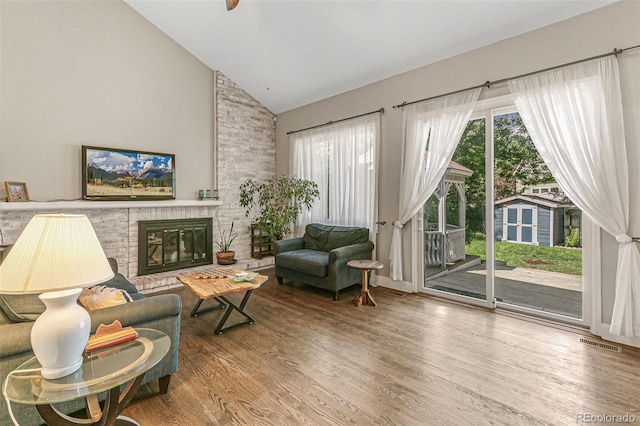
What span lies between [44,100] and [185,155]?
1.87 meters

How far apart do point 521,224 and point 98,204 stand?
5.46 m

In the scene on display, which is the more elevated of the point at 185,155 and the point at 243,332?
the point at 185,155

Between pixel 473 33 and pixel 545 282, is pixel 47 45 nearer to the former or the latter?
pixel 473 33

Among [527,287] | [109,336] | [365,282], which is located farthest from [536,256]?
[109,336]

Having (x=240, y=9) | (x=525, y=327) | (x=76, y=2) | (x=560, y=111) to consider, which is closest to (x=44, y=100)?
(x=76, y=2)

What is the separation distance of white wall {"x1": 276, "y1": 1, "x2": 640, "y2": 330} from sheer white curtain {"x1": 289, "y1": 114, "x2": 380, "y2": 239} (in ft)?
0.55

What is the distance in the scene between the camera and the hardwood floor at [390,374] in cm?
185

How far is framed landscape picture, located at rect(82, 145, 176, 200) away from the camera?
4.20 metres

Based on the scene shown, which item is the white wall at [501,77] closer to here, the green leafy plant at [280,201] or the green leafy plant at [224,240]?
the green leafy plant at [280,201]

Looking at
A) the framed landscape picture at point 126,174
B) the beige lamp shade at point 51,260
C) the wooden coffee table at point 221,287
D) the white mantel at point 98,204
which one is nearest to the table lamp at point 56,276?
the beige lamp shade at point 51,260

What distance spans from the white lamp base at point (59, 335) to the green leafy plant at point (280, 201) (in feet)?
12.8

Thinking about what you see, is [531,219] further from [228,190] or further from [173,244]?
[173,244]

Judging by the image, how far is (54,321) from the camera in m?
1.30

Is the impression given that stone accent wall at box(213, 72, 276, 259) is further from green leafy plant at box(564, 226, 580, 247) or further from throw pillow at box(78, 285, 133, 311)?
green leafy plant at box(564, 226, 580, 247)
